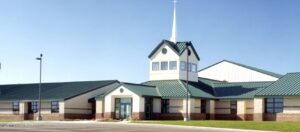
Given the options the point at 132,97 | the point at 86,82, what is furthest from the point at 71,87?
the point at 132,97

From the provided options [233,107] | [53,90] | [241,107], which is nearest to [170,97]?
[233,107]

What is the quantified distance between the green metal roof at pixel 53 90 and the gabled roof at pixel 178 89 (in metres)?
7.17

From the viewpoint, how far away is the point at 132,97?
170ft

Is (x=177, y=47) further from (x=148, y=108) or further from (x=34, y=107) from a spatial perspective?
(x=34, y=107)

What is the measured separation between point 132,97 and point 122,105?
1909mm

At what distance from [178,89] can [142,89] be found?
3.88m

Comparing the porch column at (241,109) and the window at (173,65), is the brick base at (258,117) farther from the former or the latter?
the window at (173,65)

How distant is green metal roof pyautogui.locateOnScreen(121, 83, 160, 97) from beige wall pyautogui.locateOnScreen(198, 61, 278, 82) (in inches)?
565

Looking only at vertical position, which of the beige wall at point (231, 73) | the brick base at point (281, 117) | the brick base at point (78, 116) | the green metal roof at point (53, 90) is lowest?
the brick base at point (78, 116)

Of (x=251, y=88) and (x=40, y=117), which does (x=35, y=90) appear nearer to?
(x=40, y=117)

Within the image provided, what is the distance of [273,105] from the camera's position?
47.4 m

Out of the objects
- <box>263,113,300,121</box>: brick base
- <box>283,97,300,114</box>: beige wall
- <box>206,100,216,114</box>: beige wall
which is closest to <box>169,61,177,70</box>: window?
<box>206,100,216,114</box>: beige wall

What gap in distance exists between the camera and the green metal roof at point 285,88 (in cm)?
4575

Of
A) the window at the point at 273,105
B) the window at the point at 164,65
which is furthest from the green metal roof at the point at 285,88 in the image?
the window at the point at 164,65
